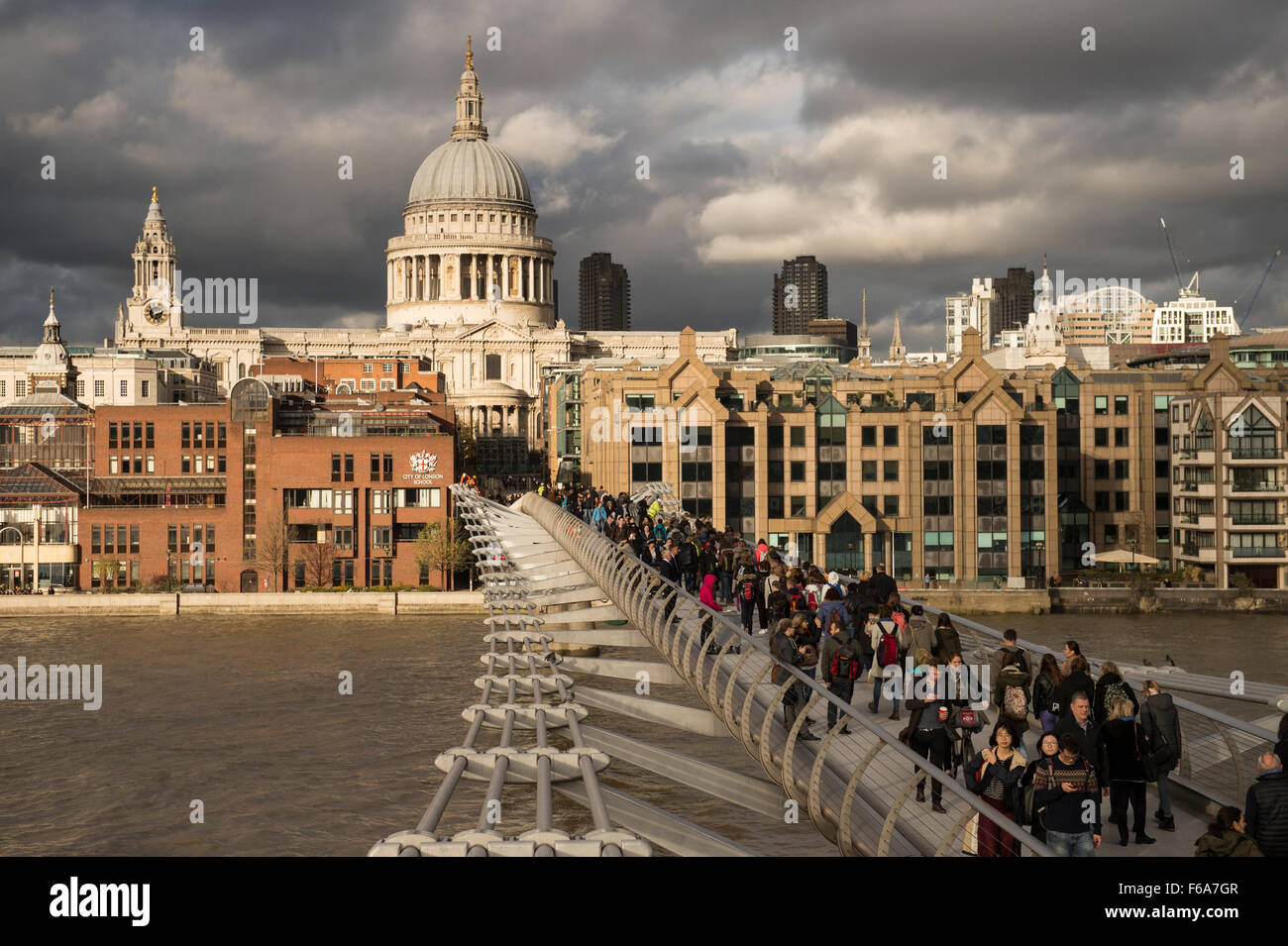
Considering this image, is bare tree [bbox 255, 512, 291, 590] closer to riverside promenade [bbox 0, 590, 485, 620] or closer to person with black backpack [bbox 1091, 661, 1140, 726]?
riverside promenade [bbox 0, 590, 485, 620]

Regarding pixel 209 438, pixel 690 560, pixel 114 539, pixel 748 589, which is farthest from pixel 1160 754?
pixel 209 438

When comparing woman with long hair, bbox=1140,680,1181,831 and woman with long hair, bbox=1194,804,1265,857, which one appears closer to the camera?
woman with long hair, bbox=1194,804,1265,857

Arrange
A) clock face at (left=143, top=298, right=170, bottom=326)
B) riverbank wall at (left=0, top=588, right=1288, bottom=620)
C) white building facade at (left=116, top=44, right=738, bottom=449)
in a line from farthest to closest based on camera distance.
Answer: clock face at (left=143, top=298, right=170, bottom=326)
white building facade at (left=116, top=44, right=738, bottom=449)
riverbank wall at (left=0, top=588, right=1288, bottom=620)

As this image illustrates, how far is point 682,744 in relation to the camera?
26.0 m

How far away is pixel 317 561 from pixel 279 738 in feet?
99.2

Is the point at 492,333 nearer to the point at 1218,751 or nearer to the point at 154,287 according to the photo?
the point at 154,287

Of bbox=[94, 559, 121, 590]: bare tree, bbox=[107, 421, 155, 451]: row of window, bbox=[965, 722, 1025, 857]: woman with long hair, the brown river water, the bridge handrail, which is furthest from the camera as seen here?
bbox=[107, 421, 155, 451]: row of window

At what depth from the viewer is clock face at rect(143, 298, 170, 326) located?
445 feet

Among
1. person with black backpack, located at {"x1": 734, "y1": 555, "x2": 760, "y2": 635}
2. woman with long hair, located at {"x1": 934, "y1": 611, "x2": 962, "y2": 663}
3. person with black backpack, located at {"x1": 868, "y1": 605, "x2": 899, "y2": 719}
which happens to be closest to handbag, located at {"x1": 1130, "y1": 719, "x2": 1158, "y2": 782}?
woman with long hair, located at {"x1": 934, "y1": 611, "x2": 962, "y2": 663}

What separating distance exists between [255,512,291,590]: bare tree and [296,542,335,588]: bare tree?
30.3 inches

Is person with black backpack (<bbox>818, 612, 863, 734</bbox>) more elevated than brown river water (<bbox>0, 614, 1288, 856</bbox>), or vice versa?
person with black backpack (<bbox>818, 612, 863, 734</bbox>)
